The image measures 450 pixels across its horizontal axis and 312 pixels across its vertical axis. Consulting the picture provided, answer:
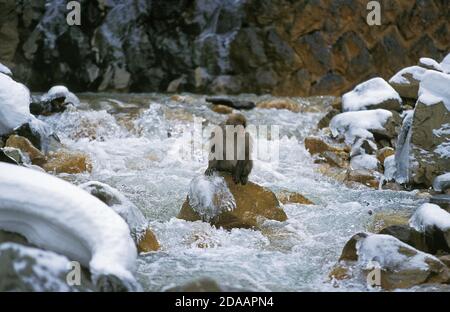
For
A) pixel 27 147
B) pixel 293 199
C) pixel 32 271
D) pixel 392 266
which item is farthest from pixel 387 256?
pixel 27 147

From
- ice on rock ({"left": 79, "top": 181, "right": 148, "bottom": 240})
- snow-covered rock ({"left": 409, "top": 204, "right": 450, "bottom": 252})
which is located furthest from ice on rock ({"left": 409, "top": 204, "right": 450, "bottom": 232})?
ice on rock ({"left": 79, "top": 181, "right": 148, "bottom": 240})

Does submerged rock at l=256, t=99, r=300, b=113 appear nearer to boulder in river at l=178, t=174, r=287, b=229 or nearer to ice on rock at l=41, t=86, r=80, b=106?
ice on rock at l=41, t=86, r=80, b=106

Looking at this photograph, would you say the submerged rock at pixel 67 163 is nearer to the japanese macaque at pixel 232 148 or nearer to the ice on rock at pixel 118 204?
the japanese macaque at pixel 232 148

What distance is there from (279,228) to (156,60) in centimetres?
933

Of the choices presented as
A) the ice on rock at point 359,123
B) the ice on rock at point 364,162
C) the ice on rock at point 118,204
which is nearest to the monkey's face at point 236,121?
the ice on rock at point 118,204

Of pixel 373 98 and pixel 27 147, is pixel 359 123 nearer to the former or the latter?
pixel 373 98

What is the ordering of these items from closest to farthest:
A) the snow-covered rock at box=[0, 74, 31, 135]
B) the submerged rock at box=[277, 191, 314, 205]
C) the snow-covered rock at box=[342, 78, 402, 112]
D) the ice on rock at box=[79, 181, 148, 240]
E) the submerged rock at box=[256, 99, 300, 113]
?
1. the ice on rock at box=[79, 181, 148, 240]
2. the submerged rock at box=[277, 191, 314, 205]
3. the snow-covered rock at box=[0, 74, 31, 135]
4. the snow-covered rock at box=[342, 78, 402, 112]
5. the submerged rock at box=[256, 99, 300, 113]

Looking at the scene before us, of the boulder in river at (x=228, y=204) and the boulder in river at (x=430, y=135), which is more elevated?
the boulder in river at (x=430, y=135)

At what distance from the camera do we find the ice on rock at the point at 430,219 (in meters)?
4.82

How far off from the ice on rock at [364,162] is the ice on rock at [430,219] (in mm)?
3124

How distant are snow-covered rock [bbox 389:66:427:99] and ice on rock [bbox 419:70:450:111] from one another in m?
2.75

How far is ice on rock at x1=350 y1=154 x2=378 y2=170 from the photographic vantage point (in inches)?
326

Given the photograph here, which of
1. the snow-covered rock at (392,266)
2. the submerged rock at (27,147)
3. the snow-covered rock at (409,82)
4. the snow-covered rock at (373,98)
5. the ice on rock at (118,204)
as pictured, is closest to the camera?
the snow-covered rock at (392,266)

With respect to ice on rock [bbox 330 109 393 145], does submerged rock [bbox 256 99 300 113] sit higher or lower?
higher
